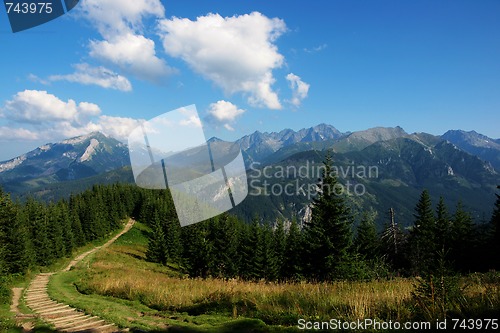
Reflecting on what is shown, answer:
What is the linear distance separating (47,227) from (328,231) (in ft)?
169

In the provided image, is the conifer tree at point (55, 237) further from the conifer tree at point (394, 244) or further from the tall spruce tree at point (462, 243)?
the tall spruce tree at point (462, 243)

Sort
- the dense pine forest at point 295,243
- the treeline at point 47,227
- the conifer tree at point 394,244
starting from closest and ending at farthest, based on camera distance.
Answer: the dense pine forest at point 295,243 < the treeline at point 47,227 < the conifer tree at point 394,244

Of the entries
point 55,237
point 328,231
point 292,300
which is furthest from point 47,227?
point 292,300

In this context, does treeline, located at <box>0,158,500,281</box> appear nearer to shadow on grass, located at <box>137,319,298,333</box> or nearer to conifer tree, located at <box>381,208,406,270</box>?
conifer tree, located at <box>381,208,406,270</box>

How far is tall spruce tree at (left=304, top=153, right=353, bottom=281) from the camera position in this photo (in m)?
28.7

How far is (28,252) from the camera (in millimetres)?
39531

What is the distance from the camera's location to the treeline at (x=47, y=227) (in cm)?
3581

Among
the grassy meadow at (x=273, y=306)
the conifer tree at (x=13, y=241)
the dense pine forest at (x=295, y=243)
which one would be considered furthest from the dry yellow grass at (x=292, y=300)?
the conifer tree at (x=13, y=241)

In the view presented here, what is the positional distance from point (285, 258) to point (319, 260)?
3351 centimetres

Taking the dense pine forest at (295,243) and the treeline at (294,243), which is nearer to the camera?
the dense pine forest at (295,243)

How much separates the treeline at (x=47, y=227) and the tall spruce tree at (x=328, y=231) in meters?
24.6

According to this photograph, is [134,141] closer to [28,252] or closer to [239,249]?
[28,252]

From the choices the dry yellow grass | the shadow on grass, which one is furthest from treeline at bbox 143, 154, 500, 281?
the shadow on grass

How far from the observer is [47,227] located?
55.5 metres
